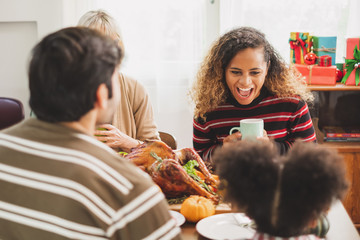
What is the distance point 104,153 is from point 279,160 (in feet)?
1.11

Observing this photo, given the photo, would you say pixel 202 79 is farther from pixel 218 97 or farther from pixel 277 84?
pixel 277 84

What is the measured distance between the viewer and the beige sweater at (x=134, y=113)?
7.18 feet

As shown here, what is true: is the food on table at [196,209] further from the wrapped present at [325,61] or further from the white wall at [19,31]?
the white wall at [19,31]

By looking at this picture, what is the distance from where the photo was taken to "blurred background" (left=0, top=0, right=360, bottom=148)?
317 centimetres

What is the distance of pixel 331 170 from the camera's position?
0.81m

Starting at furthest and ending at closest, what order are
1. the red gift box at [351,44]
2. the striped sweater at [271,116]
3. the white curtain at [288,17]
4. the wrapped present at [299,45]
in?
1. the white curtain at [288,17]
2. the wrapped present at [299,45]
3. the red gift box at [351,44]
4. the striped sweater at [271,116]

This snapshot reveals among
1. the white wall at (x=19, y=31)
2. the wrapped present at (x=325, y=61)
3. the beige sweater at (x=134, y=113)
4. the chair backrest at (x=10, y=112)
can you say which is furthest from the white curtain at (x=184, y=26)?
the beige sweater at (x=134, y=113)

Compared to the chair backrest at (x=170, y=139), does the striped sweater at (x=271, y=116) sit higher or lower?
higher

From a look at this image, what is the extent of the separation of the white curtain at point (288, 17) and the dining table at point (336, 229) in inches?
78.3

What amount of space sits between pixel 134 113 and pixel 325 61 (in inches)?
51.8

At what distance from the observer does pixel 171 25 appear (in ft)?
10.7

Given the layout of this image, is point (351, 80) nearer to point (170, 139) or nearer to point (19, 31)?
point (170, 139)

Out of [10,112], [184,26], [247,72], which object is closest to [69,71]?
[247,72]

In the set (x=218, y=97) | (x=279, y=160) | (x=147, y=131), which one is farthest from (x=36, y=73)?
(x=147, y=131)
